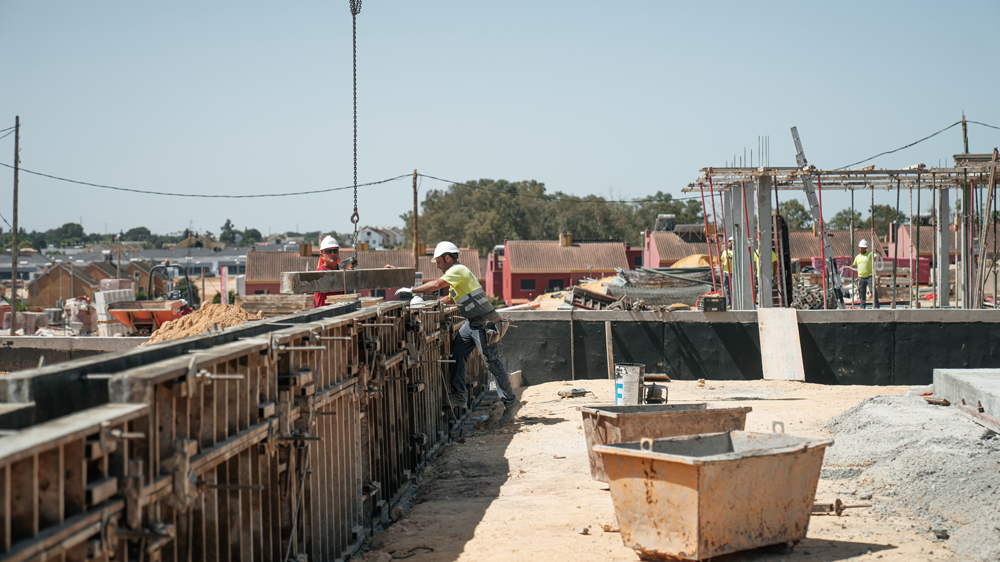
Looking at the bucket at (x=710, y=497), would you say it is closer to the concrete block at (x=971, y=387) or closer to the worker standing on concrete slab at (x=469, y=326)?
the concrete block at (x=971, y=387)

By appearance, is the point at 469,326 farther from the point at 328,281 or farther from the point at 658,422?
the point at 658,422

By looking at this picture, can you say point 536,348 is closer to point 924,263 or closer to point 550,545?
point 550,545

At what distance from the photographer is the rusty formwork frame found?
9.39ft

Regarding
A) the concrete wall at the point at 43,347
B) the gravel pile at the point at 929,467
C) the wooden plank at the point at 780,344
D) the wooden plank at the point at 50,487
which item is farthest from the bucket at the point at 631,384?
the concrete wall at the point at 43,347

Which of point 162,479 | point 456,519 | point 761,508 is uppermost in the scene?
point 162,479

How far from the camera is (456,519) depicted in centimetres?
690

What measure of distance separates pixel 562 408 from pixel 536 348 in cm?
307

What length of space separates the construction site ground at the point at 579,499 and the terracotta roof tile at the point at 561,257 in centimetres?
5076

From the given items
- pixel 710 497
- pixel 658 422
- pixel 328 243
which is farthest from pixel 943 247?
pixel 710 497

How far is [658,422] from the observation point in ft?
24.0

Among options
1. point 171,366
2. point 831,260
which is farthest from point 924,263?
point 171,366

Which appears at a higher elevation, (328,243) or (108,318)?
(328,243)

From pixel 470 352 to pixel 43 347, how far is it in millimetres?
7661

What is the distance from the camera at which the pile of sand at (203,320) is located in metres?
10.9
